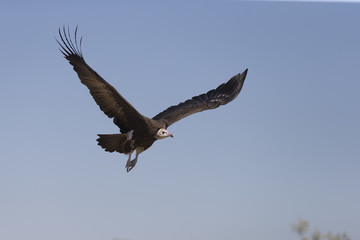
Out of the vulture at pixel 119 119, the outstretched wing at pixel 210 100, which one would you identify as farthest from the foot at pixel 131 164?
the outstretched wing at pixel 210 100

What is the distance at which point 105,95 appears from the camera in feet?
33.7

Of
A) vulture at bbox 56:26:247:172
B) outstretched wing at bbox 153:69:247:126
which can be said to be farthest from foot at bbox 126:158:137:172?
outstretched wing at bbox 153:69:247:126

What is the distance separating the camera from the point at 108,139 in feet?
34.2

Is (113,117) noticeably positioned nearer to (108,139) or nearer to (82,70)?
(108,139)

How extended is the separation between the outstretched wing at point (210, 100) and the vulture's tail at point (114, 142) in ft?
7.34

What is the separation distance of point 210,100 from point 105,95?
4196 mm

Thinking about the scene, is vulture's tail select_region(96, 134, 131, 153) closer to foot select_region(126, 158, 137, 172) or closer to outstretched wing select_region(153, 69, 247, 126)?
foot select_region(126, 158, 137, 172)

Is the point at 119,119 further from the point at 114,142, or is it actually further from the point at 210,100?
the point at 210,100

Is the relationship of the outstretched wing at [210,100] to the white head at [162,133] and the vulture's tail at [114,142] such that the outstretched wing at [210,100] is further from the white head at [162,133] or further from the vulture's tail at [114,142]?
the vulture's tail at [114,142]

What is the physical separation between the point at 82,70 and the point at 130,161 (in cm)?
191

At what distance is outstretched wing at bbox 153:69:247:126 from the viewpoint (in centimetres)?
1305

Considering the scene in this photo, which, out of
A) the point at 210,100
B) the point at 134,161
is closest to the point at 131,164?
the point at 134,161

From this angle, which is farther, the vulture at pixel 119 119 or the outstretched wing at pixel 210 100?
the outstretched wing at pixel 210 100

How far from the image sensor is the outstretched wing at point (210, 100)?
42.8ft
